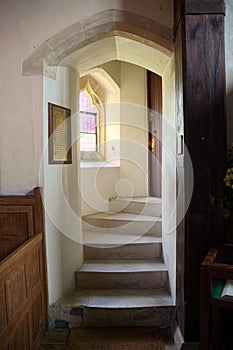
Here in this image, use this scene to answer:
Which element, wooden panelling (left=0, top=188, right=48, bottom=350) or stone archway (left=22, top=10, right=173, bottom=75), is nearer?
wooden panelling (left=0, top=188, right=48, bottom=350)

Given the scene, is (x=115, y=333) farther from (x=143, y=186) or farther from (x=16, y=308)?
(x=143, y=186)

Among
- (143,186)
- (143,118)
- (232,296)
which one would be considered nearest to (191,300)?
(232,296)

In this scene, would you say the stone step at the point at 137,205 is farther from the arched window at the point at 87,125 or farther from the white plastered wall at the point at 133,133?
Result: the arched window at the point at 87,125

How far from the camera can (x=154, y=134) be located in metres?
4.11

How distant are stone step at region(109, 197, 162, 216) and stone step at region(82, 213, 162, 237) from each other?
7 centimetres

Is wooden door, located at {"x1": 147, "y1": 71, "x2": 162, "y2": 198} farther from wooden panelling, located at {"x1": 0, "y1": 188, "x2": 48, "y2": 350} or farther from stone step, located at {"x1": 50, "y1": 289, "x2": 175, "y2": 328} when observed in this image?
wooden panelling, located at {"x1": 0, "y1": 188, "x2": 48, "y2": 350}

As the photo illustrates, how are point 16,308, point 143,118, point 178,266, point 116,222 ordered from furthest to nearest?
point 143,118 → point 116,222 → point 178,266 → point 16,308

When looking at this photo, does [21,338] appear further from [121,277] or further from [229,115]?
[229,115]

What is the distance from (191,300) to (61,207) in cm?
131

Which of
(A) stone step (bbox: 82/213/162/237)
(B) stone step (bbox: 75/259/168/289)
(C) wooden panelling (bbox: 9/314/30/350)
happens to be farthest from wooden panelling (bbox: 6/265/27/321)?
(A) stone step (bbox: 82/213/162/237)

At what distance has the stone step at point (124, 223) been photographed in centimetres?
347

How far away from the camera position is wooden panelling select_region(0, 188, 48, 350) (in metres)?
1.70

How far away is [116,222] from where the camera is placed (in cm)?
366

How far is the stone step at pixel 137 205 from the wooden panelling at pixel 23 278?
1.62 metres
